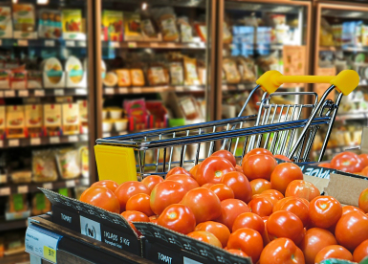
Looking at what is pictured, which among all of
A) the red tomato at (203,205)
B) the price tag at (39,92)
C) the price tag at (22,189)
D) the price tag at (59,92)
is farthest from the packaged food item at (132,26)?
the red tomato at (203,205)

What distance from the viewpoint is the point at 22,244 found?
9.84ft

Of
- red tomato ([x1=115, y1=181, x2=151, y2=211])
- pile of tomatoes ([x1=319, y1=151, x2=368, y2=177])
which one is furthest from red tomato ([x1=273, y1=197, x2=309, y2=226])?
pile of tomatoes ([x1=319, y1=151, x2=368, y2=177])

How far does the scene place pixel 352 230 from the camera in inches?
32.6

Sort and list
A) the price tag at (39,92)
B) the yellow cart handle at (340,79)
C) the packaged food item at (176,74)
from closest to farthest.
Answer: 1. the yellow cart handle at (340,79)
2. the price tag at (39,92)
3. the packaged food item at (176,74)

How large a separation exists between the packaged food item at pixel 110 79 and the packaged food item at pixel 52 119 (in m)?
0.38

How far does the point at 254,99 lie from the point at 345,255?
326 centimetres

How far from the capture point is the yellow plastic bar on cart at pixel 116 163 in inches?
52.2

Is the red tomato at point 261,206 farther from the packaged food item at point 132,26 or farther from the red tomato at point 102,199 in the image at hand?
the packaged food item at point 132,26

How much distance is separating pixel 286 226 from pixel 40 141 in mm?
2456

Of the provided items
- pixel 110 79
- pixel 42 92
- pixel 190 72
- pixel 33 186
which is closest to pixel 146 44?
pixel 110 79

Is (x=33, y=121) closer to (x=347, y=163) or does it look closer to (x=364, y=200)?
(x=347, y=163)

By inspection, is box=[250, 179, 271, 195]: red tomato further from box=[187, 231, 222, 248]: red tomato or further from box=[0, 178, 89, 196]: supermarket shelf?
box=[0, 178, 89, 196]: supermarket shelf

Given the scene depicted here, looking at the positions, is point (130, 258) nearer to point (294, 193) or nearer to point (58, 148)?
point (294, 193)

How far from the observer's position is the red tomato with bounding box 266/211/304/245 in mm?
830
